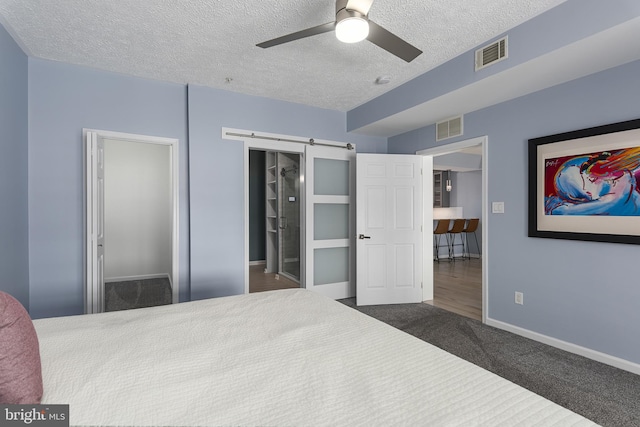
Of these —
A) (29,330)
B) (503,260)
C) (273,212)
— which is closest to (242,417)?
(29,330)

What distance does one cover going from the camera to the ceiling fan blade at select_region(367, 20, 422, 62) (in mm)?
1832

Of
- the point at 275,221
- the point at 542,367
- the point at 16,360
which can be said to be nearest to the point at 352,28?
the point at 16,360

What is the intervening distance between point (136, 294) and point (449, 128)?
469 cm

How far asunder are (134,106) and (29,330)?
109 inches

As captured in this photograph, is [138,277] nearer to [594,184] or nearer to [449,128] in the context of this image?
[449,128]

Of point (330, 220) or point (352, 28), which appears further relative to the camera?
point (330, 220)

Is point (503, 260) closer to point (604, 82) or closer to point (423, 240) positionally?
point (423, 240)

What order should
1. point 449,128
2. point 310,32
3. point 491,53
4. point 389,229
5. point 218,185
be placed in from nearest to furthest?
point 310,32
point 491,53
point 218,185
point 449,128
point 389,229

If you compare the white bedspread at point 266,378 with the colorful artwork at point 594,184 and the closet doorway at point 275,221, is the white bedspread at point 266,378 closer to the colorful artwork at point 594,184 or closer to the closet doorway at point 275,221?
the colorful artwork at point 594,184

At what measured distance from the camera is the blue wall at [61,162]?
281cm

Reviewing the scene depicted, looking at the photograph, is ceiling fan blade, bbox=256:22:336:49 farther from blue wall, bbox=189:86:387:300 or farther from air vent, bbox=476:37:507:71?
blue wall, bbox=189:86:387:300

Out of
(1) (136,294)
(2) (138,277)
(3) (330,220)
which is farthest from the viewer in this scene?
(2) (138,277)

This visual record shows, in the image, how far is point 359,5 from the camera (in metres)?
1.72

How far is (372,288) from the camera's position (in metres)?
4.04
